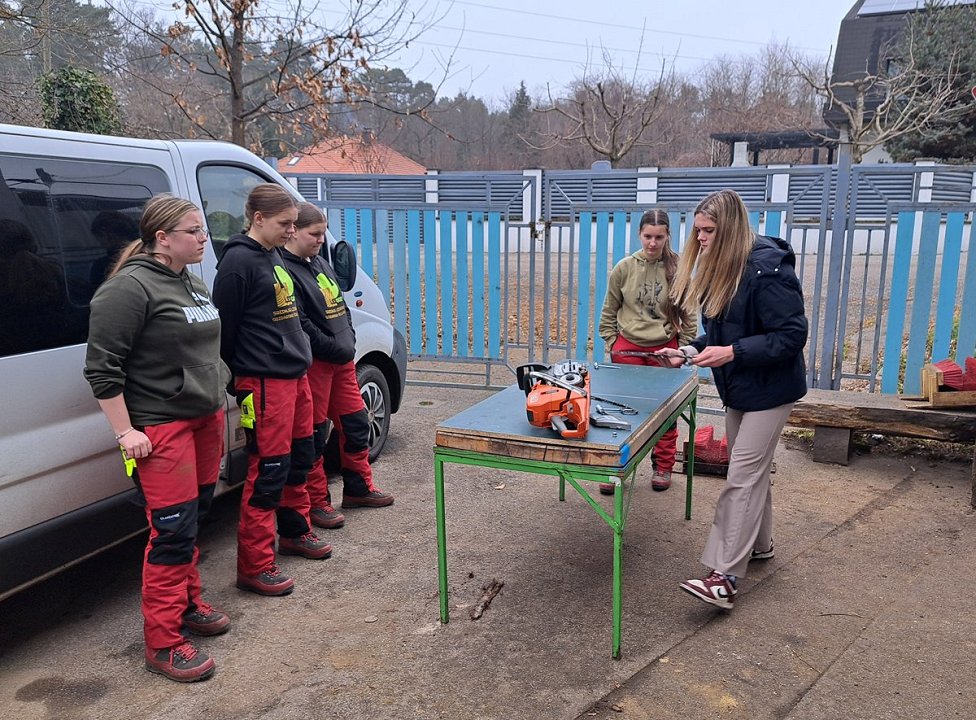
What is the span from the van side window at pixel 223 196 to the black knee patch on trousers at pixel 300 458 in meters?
1.15

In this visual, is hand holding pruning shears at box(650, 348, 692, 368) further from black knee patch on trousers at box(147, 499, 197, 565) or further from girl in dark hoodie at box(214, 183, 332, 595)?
black knee patch on trousers at box(147, 499, 197, 565)

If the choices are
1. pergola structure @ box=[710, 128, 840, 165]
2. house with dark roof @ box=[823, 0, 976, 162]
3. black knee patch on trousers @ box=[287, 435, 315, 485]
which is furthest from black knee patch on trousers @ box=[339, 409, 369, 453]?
house with dark roof @ box=[823, 0, 976, 162]

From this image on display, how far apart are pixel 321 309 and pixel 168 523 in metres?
1.44

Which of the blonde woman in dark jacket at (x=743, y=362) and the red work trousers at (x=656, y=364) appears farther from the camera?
the red work trousers at (x=656, y=364)

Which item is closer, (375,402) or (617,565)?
(617,565)

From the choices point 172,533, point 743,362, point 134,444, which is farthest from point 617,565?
point 134,444

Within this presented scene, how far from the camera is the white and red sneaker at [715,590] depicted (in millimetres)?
3379

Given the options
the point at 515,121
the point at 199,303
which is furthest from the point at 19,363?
the point at 515,121

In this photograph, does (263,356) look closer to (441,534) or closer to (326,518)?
(441,534)

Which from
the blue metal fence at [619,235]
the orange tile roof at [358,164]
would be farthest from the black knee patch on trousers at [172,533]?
the orange tile roof at [358,164]

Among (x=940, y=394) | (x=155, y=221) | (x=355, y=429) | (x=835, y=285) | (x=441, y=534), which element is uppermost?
(x=155, y=221)

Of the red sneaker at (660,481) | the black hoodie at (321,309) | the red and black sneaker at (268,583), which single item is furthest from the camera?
the red sneaker at (660,481)

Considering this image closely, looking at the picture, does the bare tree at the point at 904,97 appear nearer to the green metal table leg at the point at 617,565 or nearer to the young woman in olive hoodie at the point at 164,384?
the green metal table leg at the point at 617,565

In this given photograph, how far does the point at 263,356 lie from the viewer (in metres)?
3.46
